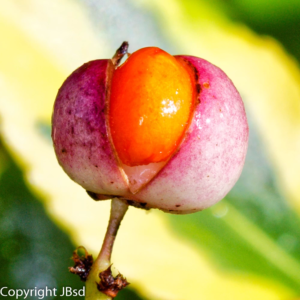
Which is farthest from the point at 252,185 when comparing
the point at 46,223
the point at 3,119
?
the point at 3,119

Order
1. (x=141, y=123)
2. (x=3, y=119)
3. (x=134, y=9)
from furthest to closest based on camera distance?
(x=134, y=9), (x=3, y=119), (x=141, y=123)

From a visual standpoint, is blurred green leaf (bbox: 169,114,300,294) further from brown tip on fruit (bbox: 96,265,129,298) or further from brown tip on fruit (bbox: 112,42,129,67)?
brown tip on fruit (bbox: 112,42,129,67)

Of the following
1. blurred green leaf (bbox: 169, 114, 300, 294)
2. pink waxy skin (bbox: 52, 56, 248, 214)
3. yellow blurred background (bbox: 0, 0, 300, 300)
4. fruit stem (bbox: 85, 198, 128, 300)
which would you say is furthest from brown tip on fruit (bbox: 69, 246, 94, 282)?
blurred green leaf (bbox: 169, 114, 300, 294)

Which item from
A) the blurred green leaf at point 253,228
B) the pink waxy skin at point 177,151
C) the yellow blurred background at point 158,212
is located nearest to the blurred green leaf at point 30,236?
the yellow blurred background at point 158,212

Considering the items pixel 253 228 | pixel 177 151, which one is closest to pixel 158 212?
pixel 253 228

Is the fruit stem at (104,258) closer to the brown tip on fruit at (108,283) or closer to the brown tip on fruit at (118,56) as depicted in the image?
the brown tip on fruit at (108,283)

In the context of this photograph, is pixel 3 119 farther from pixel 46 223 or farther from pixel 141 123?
pixel 141 123
